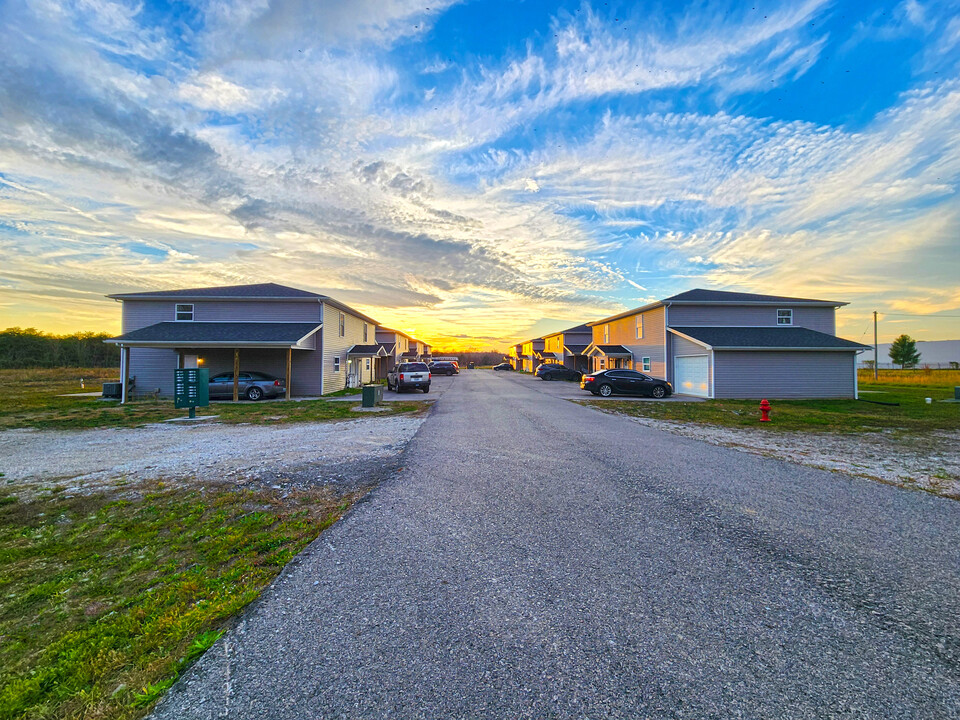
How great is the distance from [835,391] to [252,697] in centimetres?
2688

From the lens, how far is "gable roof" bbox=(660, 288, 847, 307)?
81.1 ft

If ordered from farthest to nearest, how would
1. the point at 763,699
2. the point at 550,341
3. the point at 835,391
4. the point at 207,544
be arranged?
the point at 550,341
the point at 835,391
the point at 207,544
the point at 763,699

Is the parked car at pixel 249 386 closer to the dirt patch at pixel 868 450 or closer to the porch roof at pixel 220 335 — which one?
the porch roof at pixel 220 335

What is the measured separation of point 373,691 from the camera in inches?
89.2

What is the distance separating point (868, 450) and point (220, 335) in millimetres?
23178

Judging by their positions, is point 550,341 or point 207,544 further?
point 550,341

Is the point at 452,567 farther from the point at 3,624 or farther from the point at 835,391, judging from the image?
the point at 835,391

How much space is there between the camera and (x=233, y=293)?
74.4 feet

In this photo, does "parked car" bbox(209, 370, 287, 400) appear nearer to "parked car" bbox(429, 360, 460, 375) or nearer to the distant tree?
"parked car" bbox(429, 360, 460, 375)

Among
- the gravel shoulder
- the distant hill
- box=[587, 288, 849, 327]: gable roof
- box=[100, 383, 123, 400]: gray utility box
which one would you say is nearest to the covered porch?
box=[587, 288, 849, 327]: gable roof

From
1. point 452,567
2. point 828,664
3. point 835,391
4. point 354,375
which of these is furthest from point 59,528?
point 835,391

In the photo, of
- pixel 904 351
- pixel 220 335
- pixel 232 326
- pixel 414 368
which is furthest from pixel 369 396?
pixel 904 351

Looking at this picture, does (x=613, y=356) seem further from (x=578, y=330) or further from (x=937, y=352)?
(x=937, y=352)

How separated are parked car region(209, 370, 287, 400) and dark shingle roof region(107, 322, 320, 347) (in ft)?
6.66
